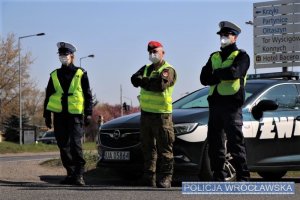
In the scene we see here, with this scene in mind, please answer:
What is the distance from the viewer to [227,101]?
22.7 feet

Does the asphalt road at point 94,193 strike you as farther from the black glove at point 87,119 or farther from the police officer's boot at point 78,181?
the black glove at point 87,119

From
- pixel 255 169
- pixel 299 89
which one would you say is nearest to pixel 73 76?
pixel 255 169

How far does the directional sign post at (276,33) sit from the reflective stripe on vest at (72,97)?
8467 millimetres

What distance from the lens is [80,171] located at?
7.92m

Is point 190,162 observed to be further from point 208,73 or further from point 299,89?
point 299,89

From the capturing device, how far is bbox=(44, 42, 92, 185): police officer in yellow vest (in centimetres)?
802

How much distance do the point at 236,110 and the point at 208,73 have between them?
22.9 inches

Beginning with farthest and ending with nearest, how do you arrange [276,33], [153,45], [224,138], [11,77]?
[11,77]
[276,33]
[153,45]
[224,138]

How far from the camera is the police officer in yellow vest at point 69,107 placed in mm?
8023

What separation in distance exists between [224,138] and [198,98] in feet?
5.97

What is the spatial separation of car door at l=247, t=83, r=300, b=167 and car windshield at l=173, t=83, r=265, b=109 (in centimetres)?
17

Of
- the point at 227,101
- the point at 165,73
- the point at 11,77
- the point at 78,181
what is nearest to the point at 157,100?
the point at 165,73

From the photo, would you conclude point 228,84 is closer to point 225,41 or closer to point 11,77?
point 225,41

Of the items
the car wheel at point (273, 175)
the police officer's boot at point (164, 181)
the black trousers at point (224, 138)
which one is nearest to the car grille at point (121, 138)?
the police officer's boot at point (164, 181)
